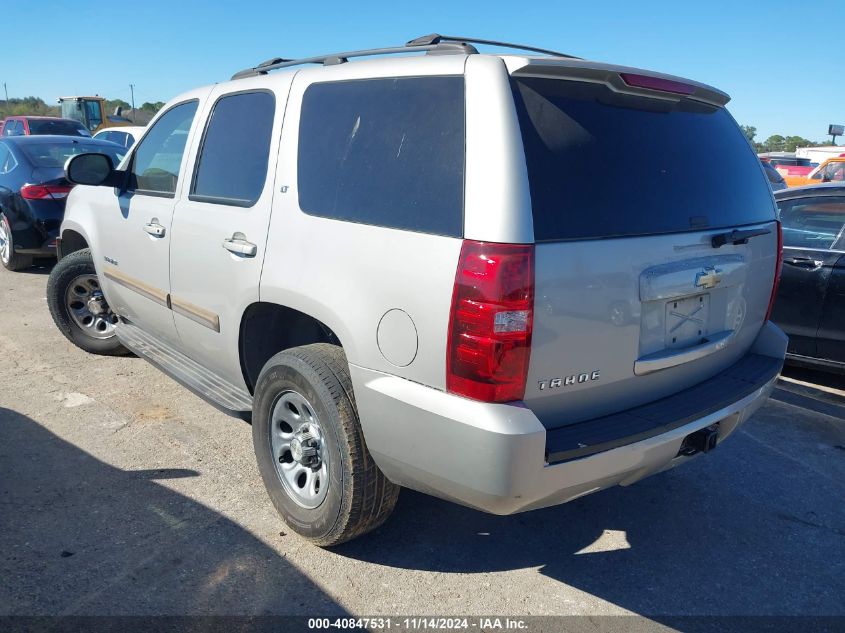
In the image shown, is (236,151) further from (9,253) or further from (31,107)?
(31,107)

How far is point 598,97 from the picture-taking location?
257 cm

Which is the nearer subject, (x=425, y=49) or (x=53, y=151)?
(x=425, y=49)

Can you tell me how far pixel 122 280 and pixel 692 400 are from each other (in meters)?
3.55

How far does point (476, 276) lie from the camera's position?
2.22 metres

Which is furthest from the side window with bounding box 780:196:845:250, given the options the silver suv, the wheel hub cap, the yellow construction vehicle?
the yellow construction vehicle

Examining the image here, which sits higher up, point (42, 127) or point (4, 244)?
point (42, 127)

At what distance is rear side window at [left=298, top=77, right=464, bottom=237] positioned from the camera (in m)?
2.41

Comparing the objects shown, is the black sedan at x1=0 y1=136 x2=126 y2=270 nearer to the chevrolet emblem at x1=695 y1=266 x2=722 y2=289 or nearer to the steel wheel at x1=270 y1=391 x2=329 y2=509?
the steel wheel at x1=270 y1=391 x2=329 y2=509

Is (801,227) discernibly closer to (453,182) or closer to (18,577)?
(453,182)

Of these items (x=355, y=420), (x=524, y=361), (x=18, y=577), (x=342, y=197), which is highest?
(x=342, y=197)

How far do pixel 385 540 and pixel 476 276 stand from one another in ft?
5.03

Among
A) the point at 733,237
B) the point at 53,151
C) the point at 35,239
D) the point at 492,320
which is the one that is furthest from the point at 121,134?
the point at 492,320

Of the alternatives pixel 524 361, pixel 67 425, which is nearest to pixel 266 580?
pixel 524 361

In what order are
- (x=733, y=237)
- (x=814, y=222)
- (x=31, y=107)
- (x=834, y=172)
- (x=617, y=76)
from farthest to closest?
1. (x=31, y=107)
2. (x=834, y=172)
3. (x=814, y=222)
4. (x=733, y=237)
5. (x=617, y=76)
